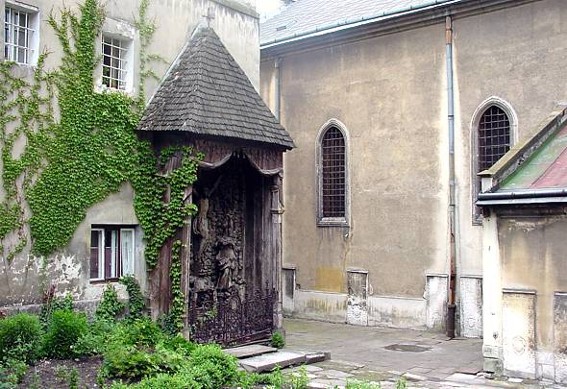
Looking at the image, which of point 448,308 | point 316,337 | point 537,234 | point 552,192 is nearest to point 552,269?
point 537,234

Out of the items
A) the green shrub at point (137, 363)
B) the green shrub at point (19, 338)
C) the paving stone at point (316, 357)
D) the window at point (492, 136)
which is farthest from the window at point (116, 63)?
the window at point (492, 136)

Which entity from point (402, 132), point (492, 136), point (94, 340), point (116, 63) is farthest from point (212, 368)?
point (492, 136)

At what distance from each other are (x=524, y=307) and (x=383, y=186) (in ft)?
22.3

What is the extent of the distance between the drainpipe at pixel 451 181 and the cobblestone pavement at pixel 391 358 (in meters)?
0.68

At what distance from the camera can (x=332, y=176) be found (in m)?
18.0

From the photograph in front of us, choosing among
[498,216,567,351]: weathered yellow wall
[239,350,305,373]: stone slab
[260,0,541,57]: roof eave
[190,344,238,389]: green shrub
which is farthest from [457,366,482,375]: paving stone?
[260,0,541,57]: roof eave

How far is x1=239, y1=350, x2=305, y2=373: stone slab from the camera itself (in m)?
10.7

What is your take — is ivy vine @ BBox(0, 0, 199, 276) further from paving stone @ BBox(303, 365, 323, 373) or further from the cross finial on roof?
paving stone @ BBox(303, 365, 323, 373)

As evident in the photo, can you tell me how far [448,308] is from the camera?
1509 cm

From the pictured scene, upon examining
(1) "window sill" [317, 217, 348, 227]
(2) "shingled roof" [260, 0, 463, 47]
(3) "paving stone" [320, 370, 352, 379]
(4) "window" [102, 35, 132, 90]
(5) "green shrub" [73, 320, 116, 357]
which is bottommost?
(3) "paving stone" [320, 370, 352, 379]

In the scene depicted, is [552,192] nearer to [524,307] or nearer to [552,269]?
[552,269]

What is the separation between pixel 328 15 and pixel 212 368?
41.8ft

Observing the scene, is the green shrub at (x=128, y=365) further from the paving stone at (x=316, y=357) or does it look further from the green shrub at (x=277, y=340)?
the green shrub at (x=277, y=340)

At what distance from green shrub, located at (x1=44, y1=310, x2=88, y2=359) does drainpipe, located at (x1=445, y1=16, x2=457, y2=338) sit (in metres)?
8.79
